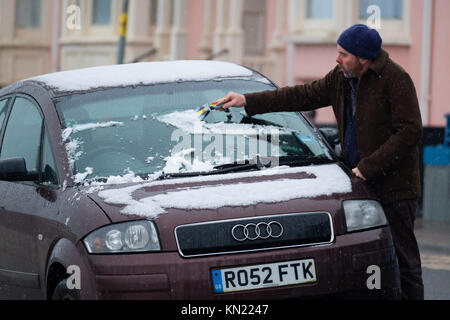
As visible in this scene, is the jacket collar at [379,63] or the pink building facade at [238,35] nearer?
the jacket collar at [379,63]

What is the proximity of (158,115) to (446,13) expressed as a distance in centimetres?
1319

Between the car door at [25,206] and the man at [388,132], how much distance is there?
69.7 inches

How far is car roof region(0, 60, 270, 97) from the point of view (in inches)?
→ 295

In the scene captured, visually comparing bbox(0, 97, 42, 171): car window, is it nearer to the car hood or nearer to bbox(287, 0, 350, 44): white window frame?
the car hood

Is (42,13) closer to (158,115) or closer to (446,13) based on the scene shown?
(446,13)

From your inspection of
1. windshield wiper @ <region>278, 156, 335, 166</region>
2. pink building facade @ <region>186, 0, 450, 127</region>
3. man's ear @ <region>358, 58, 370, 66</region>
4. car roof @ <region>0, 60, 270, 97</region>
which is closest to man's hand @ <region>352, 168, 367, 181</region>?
windshield wiper @ <region>278, 156, 335, 166</region>

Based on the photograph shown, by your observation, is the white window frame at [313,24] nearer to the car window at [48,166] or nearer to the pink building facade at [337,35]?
the pink building facade at [337,35]

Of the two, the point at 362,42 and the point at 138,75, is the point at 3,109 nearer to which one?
the point at 138,75

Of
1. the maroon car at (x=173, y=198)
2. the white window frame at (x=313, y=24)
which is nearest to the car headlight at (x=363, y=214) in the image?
the maroon car at (x=173, y=198)

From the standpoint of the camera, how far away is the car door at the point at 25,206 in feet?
22.6

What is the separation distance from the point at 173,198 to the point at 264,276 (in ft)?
2.10

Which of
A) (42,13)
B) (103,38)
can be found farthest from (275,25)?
(42,13)

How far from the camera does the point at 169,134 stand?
23.3 feet

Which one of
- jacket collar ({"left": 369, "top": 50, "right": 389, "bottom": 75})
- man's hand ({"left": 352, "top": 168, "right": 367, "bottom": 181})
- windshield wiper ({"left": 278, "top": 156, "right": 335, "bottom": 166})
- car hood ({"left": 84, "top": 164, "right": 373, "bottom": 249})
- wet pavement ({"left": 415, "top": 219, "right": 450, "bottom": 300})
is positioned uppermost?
jacket collar ({"left": 369, "top": 50, "right": 389, "bottom": 75})
